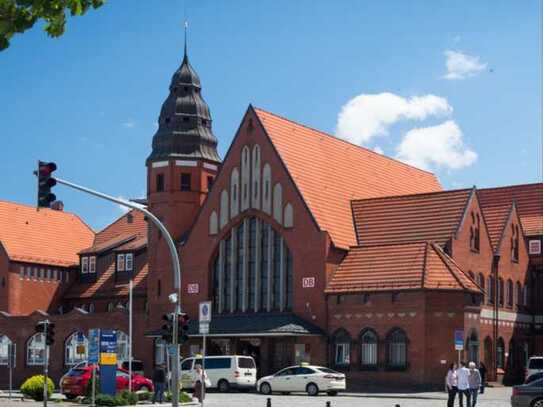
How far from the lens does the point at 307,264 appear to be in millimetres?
59719

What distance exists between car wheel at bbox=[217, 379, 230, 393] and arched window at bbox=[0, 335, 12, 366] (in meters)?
23.1

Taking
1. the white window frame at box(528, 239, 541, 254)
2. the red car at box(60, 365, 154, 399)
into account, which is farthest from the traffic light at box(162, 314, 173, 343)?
the white window frame at box(528, 239, 541, 254)

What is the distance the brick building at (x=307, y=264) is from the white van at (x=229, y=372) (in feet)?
12.6

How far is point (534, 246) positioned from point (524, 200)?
500cm

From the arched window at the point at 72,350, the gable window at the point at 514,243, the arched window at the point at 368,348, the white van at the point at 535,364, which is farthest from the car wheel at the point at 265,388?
the gable window at the point at 514,243

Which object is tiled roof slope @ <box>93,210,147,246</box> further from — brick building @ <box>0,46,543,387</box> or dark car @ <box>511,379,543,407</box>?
dark car @ <box>511,379,543,407</box>

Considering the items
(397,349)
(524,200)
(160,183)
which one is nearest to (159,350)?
(160,183)

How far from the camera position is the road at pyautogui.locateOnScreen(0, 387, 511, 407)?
138ft

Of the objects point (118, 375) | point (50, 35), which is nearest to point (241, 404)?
point (118, 375)

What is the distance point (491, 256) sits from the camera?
2504 inches

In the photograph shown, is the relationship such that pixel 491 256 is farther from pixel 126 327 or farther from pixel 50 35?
pixel 50 35

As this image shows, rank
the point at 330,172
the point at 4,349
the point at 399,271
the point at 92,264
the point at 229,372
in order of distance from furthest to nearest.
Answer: the point at 92,264 < the point at 4,349 < the point at 330,172 < the point at 399,271 < the point at 229,372

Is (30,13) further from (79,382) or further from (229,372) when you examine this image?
(229,372)

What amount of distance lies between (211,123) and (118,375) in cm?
2382
